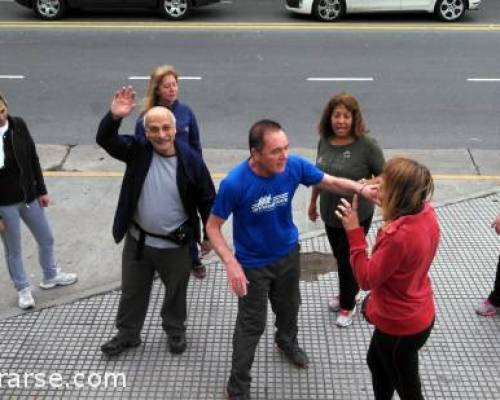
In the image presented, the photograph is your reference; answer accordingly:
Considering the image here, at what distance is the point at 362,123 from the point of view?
413cm

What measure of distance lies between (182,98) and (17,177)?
5716 mm

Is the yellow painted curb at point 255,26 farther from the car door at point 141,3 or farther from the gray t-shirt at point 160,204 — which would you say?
the gray t-shirt at point 160,204

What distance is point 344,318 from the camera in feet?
15.2

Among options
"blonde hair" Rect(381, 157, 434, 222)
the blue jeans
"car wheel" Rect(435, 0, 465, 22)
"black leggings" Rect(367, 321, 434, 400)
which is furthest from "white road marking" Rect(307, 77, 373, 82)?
"blonde hair" Rect(381, 157, 434, 222)

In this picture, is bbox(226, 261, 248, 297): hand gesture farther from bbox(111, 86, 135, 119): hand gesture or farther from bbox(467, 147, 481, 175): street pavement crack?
bbox(467, 147, 481, 175): street pavement crack

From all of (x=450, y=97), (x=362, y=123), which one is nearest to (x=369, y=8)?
(x=450, y=97)

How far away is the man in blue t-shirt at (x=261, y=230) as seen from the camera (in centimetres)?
348

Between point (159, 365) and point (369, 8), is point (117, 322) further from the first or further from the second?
point (369, 8)

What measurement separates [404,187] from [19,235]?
3.02 meters

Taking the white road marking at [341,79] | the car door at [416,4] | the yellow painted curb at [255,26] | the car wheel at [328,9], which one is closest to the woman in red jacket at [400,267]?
the white road marking at [341,79]

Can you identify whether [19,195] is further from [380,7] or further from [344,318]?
[380,7]

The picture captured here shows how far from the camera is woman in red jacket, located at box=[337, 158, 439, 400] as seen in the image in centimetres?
295

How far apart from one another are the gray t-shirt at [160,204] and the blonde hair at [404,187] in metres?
1.40

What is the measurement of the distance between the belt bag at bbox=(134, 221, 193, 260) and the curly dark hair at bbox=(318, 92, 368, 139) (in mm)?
1108
